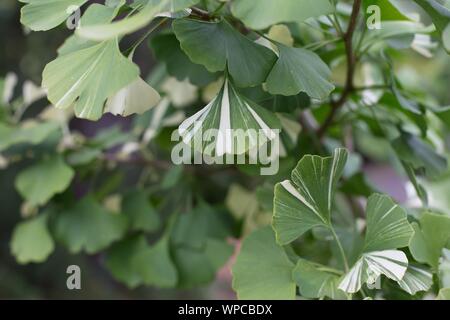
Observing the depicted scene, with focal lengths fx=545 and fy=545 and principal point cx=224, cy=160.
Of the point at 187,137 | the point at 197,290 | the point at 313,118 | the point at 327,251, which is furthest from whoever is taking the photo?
the point at 197,290

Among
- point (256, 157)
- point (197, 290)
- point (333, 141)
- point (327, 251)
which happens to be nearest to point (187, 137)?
point (256, 157)

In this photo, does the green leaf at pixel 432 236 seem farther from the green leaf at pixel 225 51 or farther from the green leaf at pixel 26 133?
the green leaf at pixel 26 133

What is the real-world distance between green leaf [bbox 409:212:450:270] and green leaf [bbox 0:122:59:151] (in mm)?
341

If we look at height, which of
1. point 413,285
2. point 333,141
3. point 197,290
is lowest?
point 197,290

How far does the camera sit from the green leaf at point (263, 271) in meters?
0.34

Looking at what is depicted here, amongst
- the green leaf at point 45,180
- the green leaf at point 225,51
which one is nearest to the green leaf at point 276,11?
the green leaf at point 225,51

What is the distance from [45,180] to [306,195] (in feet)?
0.98

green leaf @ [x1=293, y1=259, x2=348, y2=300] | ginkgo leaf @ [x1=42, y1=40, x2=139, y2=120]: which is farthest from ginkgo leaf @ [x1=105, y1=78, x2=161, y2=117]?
green leaf @ [x1=293, y1=259, x2=348, y2=300]

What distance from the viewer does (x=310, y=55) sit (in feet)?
1.12

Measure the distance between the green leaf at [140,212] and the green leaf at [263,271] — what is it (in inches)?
8.1

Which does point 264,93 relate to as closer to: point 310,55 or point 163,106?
point 310,55

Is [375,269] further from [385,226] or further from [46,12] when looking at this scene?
[46,12]

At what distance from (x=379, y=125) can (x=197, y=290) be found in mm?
557

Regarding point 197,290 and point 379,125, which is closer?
point 379,125
